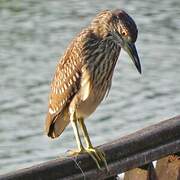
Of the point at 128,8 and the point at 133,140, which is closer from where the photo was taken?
the point at 133,140

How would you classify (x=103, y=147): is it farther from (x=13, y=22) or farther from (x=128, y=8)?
(x=128, y=8)

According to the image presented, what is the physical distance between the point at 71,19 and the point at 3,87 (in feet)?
15.0

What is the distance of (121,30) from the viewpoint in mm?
4266

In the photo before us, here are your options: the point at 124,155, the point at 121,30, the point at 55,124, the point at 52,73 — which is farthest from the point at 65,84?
the point at 52,73

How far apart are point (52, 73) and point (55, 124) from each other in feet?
28.4

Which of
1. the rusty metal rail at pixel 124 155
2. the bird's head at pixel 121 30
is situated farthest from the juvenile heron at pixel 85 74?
the rusty metal rail at pixel 124 155

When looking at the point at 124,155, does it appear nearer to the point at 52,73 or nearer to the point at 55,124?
the point at 55,124

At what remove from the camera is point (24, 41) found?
15.3 metres

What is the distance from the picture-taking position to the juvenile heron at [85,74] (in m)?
4.38

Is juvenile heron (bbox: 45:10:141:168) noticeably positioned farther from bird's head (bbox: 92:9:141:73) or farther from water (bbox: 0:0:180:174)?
water (bbox: 0:0:180:174)

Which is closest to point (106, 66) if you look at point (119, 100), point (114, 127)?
point (114, 127)

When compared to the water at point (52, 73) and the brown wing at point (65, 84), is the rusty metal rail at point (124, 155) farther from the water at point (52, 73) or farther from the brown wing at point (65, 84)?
the water at point (52, 73)

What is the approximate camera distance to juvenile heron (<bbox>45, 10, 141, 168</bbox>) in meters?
4.38

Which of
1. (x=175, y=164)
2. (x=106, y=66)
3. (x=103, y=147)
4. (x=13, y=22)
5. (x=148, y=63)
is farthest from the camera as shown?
(x=13, y=22)
